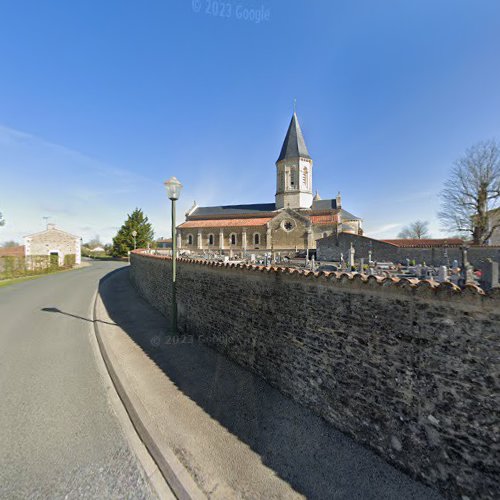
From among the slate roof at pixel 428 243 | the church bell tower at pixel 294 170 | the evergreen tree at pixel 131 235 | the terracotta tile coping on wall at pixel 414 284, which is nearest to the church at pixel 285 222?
the church bell tower at pixel 294 170

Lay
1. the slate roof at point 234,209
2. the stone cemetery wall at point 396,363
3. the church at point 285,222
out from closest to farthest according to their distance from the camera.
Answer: the stone cemetery wall at point 396,363, the church at point 285,222, the slate roof at point 234,209

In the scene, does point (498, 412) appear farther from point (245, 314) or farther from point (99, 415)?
point (99, 415)

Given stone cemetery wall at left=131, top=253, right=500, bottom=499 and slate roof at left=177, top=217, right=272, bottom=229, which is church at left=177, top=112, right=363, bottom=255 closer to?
slate roof at left=177, top=217, right=272, bottom=229

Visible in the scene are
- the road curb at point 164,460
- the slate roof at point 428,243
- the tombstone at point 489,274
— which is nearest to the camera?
the road curb at point 164,460

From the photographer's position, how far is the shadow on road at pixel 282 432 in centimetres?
A: 324

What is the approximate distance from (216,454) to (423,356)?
10.7 feet

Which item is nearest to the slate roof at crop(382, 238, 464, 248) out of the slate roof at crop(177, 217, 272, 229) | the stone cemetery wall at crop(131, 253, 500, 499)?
the slate roof at crop(177, 217, 272, 229)

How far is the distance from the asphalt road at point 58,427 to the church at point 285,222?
32129mm

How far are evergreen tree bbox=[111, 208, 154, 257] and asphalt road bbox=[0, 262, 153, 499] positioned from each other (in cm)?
3889

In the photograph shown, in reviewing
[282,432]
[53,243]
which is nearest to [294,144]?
[53,243]

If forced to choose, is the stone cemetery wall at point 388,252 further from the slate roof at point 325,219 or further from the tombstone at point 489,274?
the tombstone at point 489,274

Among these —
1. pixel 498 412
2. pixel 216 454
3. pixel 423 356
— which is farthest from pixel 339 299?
pixel 216 454

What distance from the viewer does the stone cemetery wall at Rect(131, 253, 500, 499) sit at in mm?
2887

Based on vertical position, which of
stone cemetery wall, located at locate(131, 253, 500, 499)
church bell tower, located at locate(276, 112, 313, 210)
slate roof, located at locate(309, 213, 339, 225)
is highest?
church bell tower, located at locate(276, 112, 313, 210)
